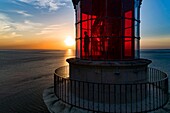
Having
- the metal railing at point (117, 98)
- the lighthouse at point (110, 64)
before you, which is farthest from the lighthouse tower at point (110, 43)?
the metal railing at point (117, 98)

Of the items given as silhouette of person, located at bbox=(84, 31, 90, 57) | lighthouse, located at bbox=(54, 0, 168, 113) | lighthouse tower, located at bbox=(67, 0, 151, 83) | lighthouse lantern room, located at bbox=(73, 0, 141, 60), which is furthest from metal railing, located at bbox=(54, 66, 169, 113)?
silhouette of person, located at bbox=(84, 31, 90, 57)

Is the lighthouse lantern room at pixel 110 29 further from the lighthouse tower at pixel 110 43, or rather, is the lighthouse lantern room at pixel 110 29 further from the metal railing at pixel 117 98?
the metal railing at pixel 117 98

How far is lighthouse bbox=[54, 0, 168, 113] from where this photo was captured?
791 cm

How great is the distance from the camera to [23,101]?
11.4 meters

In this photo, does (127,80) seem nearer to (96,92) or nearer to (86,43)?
(96,92)

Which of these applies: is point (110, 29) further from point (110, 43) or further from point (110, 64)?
point (110, 64)

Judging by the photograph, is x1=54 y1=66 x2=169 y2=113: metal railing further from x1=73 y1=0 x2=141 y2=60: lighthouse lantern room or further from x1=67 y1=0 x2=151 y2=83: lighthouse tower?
x1=73 y1=0 x2=141 y2=60: lighthouse lantern room

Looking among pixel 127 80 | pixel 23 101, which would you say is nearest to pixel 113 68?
pixel 127 80

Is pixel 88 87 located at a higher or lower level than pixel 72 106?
higher

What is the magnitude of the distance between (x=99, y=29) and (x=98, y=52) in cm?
130

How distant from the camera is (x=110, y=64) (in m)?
7.99

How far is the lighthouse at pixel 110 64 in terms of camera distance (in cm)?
791

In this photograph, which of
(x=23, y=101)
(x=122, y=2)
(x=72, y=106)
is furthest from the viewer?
(x=23, y=101)

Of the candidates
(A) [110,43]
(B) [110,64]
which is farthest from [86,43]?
(B) [110,64]
